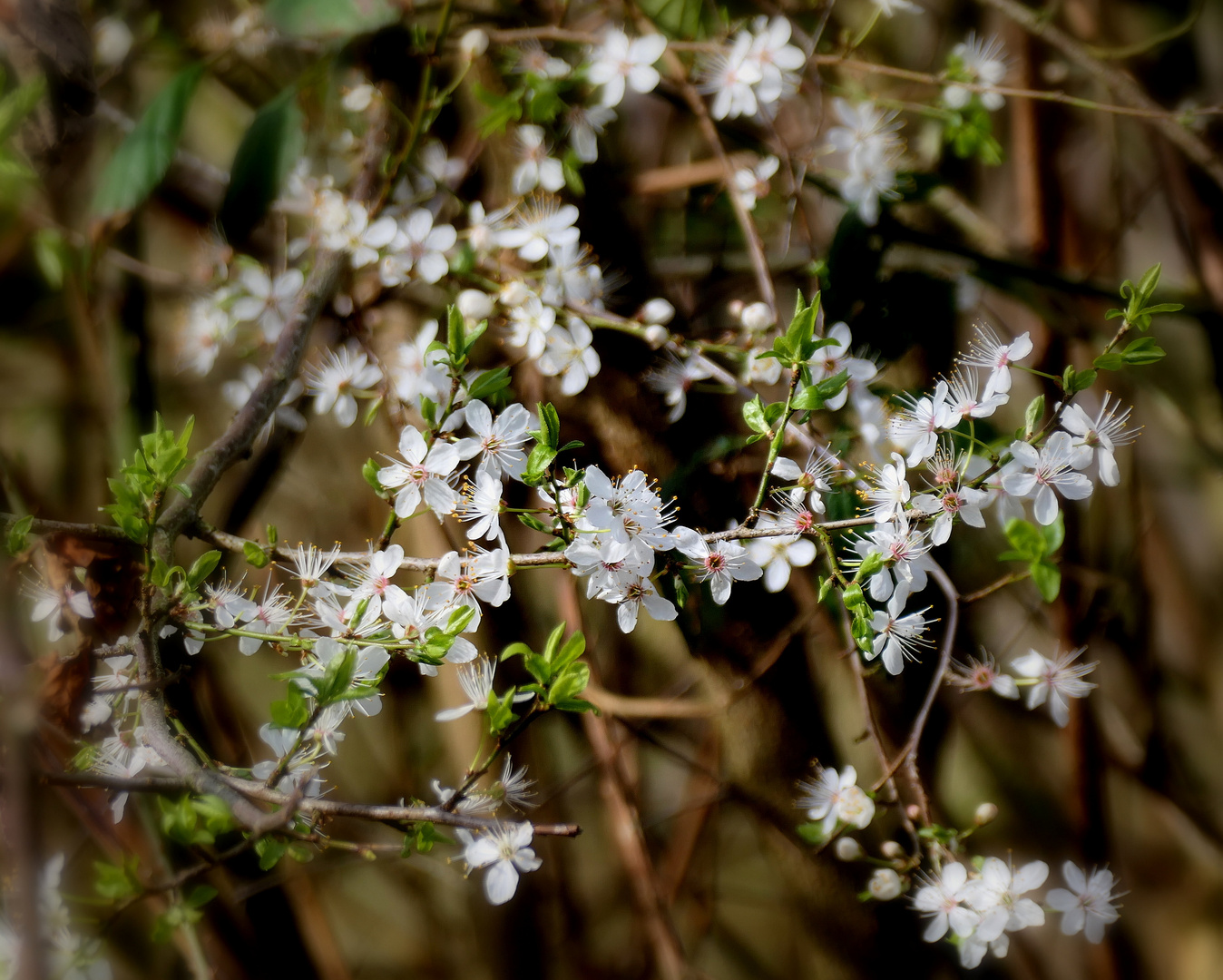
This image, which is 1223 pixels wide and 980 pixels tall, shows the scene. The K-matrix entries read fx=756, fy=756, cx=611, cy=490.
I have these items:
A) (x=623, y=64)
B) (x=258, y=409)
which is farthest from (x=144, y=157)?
(x=623, y=64)

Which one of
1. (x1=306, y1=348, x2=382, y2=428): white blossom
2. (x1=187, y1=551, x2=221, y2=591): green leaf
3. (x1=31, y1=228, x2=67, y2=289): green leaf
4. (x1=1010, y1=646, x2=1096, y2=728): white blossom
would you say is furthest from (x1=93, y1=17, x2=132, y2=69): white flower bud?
(x1=1010, y1=646, x2=1096, y2=728): white blossom

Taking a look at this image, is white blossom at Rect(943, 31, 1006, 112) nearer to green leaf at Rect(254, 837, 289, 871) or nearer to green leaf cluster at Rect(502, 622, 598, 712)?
green leaf cluster at Rect(502, 622, 598, 712)

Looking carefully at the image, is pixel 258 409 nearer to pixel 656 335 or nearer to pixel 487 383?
pixel 487 383

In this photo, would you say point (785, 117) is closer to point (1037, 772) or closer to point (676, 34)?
point (676, 34)

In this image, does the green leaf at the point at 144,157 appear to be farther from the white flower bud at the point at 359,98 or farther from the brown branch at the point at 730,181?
the brown branch at the point at 730,181

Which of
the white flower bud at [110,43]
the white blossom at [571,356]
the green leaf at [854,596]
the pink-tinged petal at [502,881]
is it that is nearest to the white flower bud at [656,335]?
the white blossom at [571,356]

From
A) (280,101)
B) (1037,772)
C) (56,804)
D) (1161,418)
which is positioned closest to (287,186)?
(280,101)
